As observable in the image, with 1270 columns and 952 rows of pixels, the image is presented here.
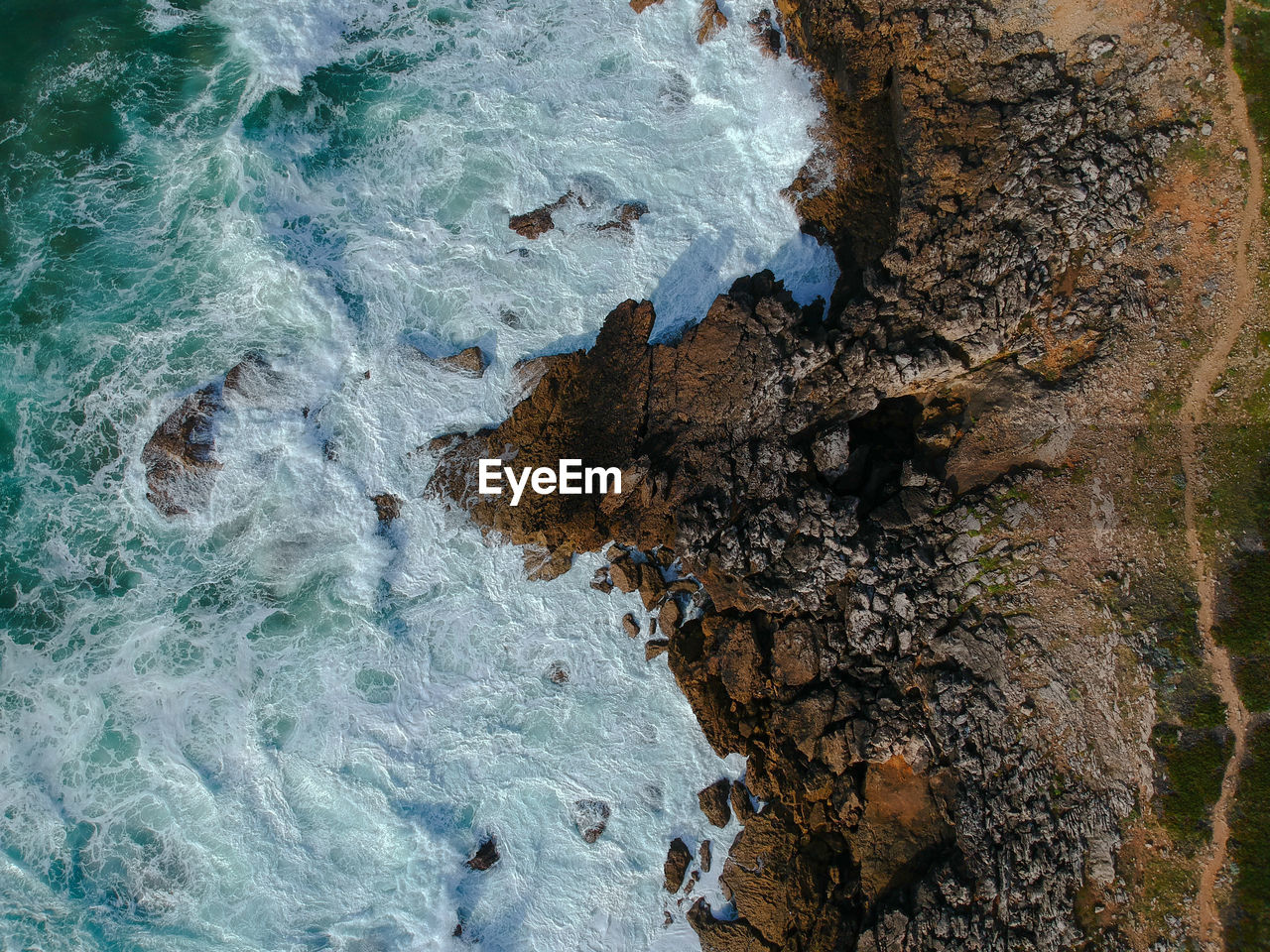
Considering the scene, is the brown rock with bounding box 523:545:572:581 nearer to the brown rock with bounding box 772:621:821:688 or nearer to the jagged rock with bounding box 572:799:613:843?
the brown rock with bounding box 772:621:821:688

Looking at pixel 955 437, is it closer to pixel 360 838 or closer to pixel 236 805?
pixel 360 838

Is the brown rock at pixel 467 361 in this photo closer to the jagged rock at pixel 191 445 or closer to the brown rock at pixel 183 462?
the jagged rock at pixel 191 445

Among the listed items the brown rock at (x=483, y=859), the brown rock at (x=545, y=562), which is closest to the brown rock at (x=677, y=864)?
the brown rock at (x=483, y=859)

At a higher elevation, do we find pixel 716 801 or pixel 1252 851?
pixel 1252 851

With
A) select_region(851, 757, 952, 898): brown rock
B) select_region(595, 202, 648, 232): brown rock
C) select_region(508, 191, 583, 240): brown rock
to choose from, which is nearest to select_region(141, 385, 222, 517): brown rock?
select_region(508, 191, 583, 240): brown rock

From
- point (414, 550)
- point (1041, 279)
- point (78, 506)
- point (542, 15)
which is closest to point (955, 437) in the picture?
point (1041, 279)

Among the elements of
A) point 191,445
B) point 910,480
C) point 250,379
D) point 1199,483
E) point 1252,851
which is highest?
point 1199,483

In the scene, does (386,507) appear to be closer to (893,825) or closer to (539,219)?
(539,219)

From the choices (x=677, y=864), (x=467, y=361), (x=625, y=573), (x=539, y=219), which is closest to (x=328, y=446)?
(x=467, y=361)
